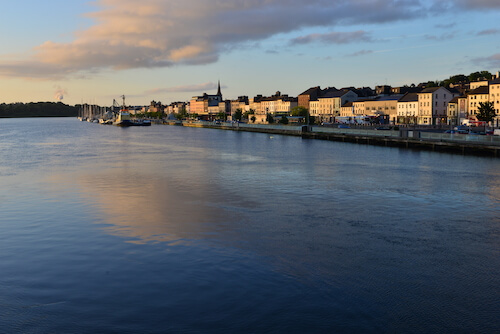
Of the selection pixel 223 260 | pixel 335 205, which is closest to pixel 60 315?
pixel 223 260

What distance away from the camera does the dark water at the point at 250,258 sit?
10.7 meters

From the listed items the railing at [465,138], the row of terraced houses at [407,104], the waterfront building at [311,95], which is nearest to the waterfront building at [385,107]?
the row of terraced houses at [407,104]

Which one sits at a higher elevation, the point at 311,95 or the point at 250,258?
the point at 311,95

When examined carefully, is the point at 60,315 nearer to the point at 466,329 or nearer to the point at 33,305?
the point at 33,305

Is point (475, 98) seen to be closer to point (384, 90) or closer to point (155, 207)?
point (384, 90)

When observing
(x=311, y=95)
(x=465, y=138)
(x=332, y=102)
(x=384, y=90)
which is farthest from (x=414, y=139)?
(x=311, y=95)

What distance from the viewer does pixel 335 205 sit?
24047 mm

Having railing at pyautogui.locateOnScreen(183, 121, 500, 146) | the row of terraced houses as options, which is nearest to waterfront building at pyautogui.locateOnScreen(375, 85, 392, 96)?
the row of terraced houses

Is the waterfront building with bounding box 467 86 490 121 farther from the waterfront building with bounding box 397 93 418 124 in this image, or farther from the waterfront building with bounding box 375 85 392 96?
the waterfront building with bounding box 375 85 392 96

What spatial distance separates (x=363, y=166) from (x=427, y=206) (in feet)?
66.0

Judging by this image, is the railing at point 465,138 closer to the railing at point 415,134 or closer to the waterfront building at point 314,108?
the railing at point 415,134

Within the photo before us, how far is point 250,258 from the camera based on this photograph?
14.9 metres

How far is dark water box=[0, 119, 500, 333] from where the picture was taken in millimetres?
10727

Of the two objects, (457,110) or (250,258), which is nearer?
(250,258)
